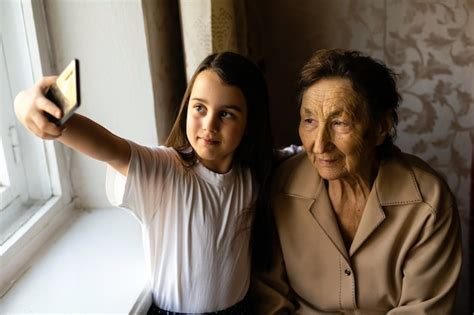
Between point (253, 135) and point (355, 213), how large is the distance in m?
0.28

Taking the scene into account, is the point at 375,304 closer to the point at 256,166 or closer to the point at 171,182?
the point at 256,166

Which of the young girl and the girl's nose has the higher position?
the girl's nose

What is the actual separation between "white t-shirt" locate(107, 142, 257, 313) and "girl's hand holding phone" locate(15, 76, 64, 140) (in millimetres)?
274

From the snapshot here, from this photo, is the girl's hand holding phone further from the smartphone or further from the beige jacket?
the beige jacket

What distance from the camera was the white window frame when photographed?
1175 millimetres

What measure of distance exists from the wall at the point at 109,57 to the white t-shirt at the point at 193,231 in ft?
0.93

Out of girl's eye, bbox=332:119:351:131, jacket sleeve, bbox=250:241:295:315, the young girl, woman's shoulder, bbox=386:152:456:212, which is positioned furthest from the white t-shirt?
woman's shoulder, bbox=386:152:456:212

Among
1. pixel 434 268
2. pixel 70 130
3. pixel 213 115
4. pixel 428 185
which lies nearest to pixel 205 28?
pixel 213 115

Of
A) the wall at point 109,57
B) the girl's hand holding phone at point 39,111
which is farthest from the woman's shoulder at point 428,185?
the girl's hand holding phone at point 39,111

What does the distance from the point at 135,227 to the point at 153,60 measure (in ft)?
1.31

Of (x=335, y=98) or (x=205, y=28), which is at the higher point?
(x=205, y=28)

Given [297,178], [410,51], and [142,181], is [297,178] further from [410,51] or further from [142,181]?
[410,51]

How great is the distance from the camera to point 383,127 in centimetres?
116

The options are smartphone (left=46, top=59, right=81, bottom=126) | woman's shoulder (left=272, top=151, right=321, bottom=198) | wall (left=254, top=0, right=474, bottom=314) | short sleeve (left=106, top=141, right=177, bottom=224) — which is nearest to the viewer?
smartphone (left=46, top=59, right=81, bottom=126)
